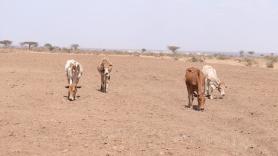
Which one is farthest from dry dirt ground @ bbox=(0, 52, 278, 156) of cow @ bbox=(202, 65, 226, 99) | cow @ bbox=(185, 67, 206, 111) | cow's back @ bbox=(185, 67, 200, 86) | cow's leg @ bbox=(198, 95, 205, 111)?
cow's back @ bbox=(185, 67, 200, 86)

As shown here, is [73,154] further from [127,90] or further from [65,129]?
[127,90]

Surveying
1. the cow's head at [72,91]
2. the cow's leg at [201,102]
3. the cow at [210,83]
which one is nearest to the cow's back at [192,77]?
the cow's leg at [201,102]

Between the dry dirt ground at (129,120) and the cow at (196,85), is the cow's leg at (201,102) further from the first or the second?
the dry dirt ground at (129,120)

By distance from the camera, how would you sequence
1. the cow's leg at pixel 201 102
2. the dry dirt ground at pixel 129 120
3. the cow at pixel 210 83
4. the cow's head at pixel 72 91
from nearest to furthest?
the dry dirt ground at pixel 129 120
the cow's leg at pixel 201 102
the cow's head at pixel 72 91
the cow at pixel 210 83

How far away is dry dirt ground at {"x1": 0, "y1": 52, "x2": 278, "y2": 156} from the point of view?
41.2 ft

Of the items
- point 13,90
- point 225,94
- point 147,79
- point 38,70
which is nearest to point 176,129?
point 13,90

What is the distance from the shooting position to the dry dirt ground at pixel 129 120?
12547 mm

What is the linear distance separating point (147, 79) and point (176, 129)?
1585 centimetres

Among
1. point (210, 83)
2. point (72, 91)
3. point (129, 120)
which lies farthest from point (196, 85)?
point (129, 120)

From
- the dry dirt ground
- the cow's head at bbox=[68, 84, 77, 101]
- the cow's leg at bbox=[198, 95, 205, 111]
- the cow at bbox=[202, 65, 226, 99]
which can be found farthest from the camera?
the cow at bbox=[202, 65, 226, 99]

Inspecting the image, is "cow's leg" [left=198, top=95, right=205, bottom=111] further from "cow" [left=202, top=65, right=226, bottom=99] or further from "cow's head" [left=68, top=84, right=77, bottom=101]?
"cow's head" [left=68, top=84, right=77, bottom=101]

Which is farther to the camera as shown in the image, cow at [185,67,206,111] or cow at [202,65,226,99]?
cow at [202,65,226,99]

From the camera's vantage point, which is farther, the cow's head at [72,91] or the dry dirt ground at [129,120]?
the cow's head at [72,91]

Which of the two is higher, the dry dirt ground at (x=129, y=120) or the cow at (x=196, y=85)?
the cow at (x=196, y=85)
